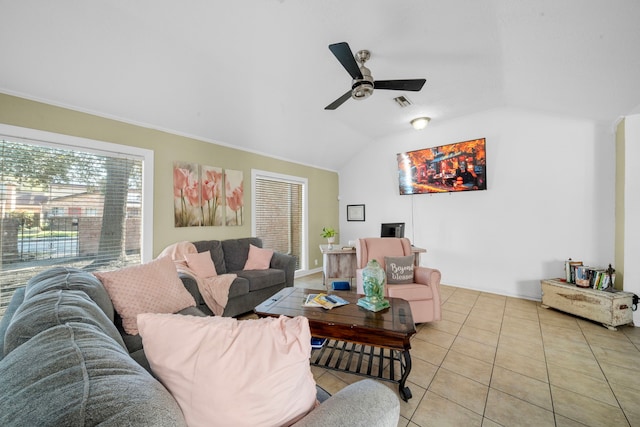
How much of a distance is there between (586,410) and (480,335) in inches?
38.6

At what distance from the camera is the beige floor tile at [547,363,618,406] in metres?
1.68

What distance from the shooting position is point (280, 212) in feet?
16.0

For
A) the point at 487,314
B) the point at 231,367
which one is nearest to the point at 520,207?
the point at 487,314

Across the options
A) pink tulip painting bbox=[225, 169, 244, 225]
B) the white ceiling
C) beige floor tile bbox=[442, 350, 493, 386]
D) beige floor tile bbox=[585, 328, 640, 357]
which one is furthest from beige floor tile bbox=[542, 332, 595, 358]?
pink tulip painting bbox=[225, 169, 244, 225]

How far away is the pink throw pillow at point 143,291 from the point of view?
1655 mm

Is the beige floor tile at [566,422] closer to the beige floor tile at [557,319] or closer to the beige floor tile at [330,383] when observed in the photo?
the beige floor tile at [330,383]

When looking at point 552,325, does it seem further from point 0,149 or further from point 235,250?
point 0,149

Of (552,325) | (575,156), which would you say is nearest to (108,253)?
(552,325)

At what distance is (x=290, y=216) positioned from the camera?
16.7 ft

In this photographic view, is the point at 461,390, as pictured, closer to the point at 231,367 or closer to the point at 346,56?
the point at 231,367

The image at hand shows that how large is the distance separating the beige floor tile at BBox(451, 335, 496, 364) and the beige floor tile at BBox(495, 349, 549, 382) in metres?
0.06

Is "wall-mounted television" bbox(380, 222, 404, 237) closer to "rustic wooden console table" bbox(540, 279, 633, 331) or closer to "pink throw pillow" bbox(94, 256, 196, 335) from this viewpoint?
"rustic wooden console table" bbox(540, 279, 633, 331)

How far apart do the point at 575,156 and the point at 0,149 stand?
21.5 feet

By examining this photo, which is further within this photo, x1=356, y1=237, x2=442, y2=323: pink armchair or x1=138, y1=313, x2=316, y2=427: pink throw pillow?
x1=356, y1=237, x2=442, y2=323: pink armchair
